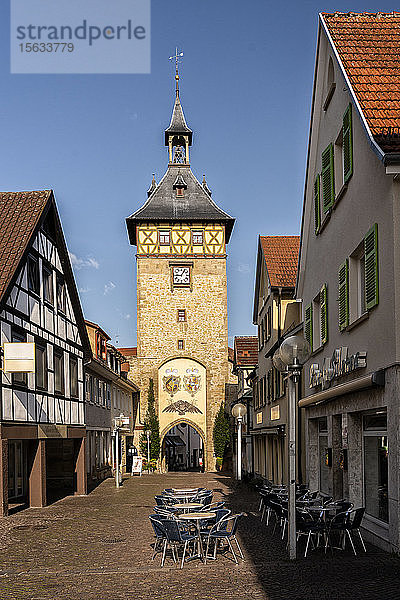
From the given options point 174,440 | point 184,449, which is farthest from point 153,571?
point 184,449

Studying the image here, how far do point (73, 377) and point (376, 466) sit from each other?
14804mm

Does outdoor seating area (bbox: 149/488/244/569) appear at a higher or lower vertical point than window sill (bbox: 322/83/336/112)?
lower

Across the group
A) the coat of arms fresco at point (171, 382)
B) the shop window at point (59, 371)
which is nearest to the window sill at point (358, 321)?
the shop window at point (59, 371)

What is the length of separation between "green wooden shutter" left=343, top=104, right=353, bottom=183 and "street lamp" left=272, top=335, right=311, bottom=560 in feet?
12.4

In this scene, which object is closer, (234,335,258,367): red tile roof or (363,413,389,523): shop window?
(363,413,389,523): shop window

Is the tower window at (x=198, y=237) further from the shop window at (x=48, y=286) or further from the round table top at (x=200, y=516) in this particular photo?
the round table top at (x=200, y=516)

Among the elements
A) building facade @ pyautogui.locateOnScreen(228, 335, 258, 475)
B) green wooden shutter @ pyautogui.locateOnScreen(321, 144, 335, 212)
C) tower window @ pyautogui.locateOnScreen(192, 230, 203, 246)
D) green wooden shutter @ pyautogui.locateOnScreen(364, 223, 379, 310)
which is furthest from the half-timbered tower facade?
tower window @ pyautogui.locateOnScreen(192, 230, 203, 246)

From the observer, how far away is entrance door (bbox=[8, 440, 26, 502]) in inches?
886

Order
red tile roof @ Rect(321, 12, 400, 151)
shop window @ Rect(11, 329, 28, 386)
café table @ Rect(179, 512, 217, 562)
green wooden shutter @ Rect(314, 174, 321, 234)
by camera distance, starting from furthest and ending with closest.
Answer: shop window @ Rect(11, 329, 28, 386), green wooden shutter @ Rect(314, 174, 321, 234), red tile roof @ Rect(321, 12, 400, 151), café table @ Rect(179, 512, 217, 562)

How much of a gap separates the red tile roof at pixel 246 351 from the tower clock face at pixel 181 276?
7.20 metres

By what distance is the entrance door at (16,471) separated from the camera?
2252 centimetres

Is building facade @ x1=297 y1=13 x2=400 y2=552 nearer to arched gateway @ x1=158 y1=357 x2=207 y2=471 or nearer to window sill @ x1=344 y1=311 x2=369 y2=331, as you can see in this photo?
window sill @ x1=344 y1=311 x2=369 y2=331

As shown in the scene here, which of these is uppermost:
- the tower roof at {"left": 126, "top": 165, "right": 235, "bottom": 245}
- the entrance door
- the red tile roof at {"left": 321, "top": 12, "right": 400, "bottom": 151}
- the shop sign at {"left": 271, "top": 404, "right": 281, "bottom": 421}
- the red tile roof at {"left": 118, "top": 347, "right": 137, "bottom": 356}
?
the tower roof at {"left": 126, "top": 165, "right": 235, "bottom": 245}

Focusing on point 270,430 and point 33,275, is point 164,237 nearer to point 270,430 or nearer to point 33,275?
point 270,430
